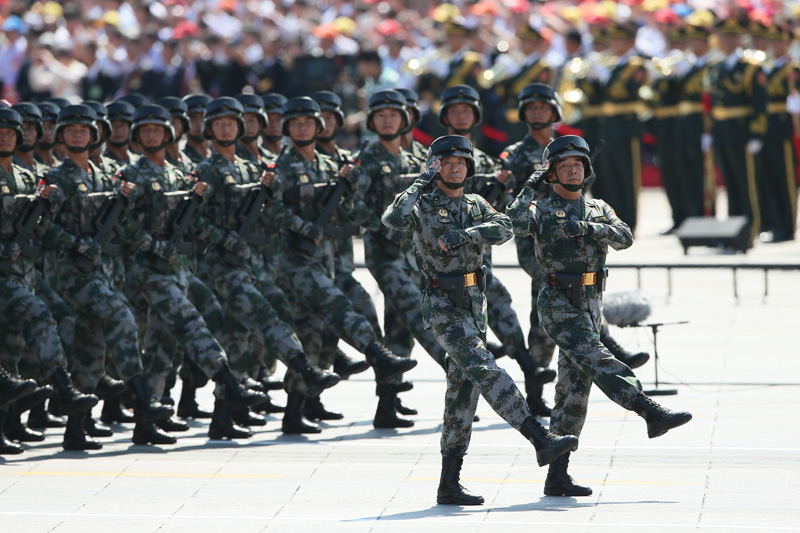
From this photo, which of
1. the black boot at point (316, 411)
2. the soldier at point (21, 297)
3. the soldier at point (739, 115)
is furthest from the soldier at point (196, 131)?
the soldier at point (739, 115)

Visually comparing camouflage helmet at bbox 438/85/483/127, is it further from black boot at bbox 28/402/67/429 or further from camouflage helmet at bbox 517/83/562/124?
black boot at bbox 28/402/67/429

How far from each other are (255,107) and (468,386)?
13.6 ft

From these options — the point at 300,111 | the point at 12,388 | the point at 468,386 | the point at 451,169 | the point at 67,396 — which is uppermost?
the point at 300,111

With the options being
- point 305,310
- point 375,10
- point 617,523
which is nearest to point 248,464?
point 305,310

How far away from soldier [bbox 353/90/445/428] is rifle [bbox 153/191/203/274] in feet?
3.72

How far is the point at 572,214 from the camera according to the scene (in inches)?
397

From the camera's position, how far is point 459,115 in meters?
13.1

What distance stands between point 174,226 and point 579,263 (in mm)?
3353

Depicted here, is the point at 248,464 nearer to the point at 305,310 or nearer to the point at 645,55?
the point at 305,310

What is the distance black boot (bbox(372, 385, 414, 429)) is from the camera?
1223 cm

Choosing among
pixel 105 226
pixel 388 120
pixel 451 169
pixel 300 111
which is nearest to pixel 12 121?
pixel 105 226

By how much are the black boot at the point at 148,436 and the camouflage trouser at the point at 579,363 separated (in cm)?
301

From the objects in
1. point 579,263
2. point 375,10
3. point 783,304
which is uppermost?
point 375,10

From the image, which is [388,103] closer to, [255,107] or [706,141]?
[255,107]
